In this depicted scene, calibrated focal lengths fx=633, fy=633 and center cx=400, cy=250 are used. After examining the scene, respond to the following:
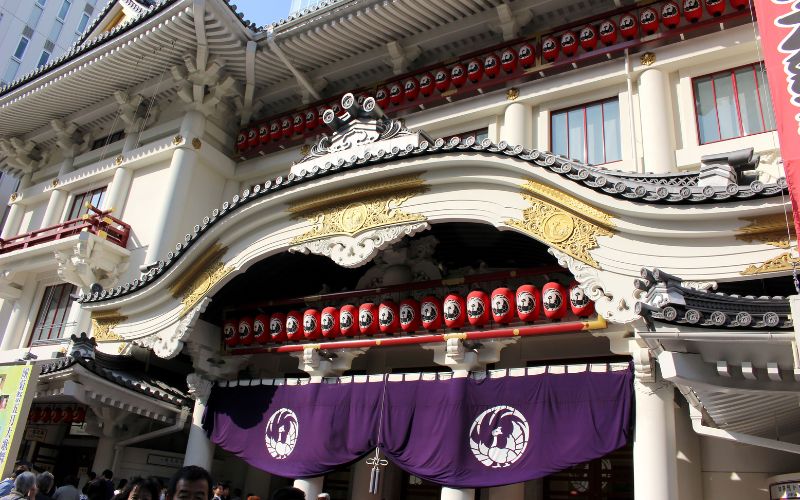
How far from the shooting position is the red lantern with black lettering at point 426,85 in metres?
14.3

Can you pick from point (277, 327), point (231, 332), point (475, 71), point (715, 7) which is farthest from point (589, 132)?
point (231, 332)

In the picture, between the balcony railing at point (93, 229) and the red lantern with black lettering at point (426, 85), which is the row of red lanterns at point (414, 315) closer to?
the red lantern with black lettering at point (426, 85)

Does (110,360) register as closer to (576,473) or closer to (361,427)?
(361,427)

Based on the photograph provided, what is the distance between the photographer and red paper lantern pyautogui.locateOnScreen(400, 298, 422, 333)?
403 inches

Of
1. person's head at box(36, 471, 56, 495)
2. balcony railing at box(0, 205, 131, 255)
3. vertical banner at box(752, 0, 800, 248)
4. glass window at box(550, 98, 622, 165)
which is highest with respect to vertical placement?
glass window at box(550, 98, 622, 165)

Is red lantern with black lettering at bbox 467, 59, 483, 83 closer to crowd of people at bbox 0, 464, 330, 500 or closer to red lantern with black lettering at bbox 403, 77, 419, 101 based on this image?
red lantern with black lettering at bbox 403, 77, 419, 101

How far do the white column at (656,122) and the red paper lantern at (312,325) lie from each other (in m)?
6.34

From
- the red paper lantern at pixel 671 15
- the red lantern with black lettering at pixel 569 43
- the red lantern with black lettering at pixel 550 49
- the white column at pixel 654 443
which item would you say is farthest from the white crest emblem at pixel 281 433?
the red paper lantern at pixel 671 15

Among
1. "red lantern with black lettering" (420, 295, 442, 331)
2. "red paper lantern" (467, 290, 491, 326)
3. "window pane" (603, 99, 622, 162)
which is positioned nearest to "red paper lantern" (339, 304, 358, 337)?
"red lantern with black lettering" (420, 295, 442, 331)

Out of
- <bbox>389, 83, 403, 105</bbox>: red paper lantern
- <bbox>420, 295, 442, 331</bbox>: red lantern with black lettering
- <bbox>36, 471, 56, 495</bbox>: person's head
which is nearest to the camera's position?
<bbox>36, 471, 56, 495</bbox>: person's head

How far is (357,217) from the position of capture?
33.1ft

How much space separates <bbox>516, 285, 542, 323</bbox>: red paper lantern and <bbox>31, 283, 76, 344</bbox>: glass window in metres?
14.2

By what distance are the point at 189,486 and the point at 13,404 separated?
897 cm

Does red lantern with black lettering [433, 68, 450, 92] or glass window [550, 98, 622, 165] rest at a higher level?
red lantern with black lettering [433, 68, 450, 92]
